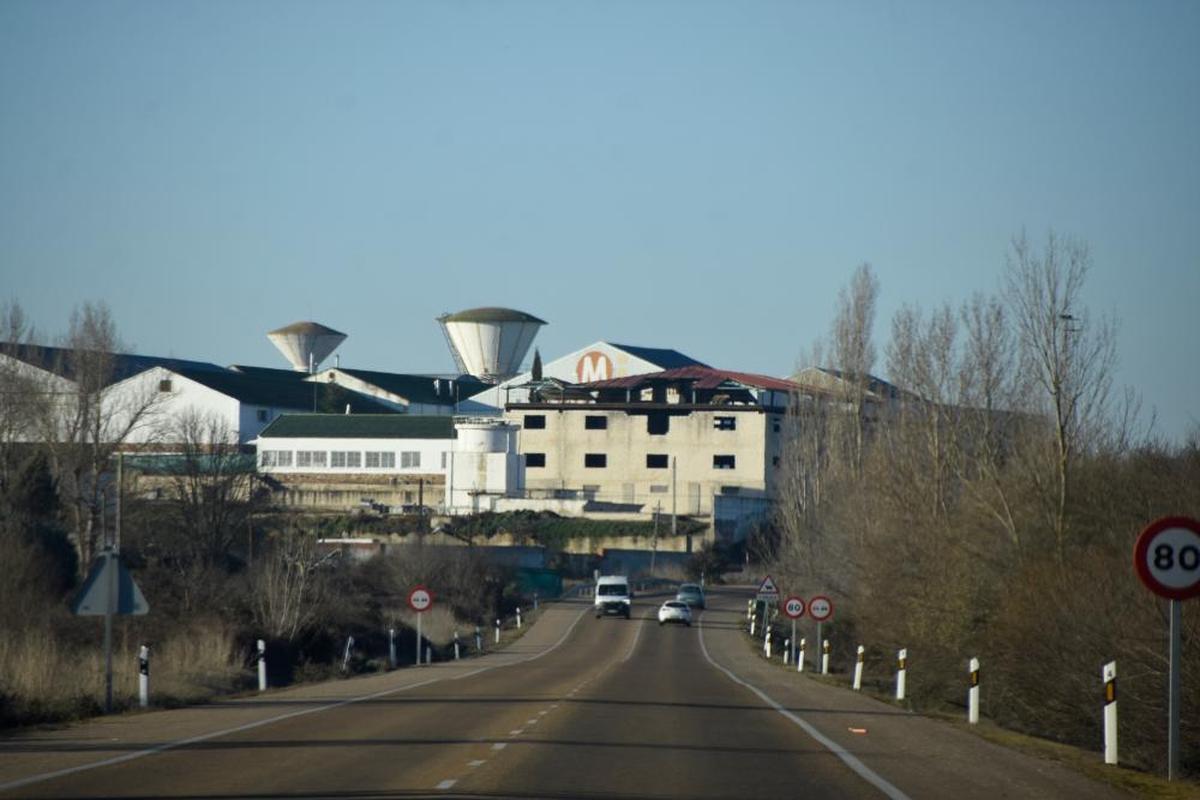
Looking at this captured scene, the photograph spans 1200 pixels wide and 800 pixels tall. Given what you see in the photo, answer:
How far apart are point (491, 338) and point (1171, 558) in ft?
418

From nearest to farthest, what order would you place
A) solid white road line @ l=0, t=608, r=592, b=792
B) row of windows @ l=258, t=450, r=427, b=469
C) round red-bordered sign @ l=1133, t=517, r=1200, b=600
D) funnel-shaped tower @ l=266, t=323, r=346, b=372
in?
solid white road line @ l=0, t=608, r=592, b=792 < round red-bordered sign @ l=1133, t=517, r=1200, b=600 < row of windows @ l=258, t=450, r=427, b=469 < funnel-shaped tower @ l=266, t=323, r=346, b=372

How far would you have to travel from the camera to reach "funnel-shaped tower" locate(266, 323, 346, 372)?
147625 mm

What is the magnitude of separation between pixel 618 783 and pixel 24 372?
228 feet

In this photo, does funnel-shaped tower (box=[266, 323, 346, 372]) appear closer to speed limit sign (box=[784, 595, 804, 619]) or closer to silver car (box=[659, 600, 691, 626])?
silver car (box=[659, 600, 691, 626])

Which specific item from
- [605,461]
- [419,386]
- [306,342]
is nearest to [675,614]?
[605,461]

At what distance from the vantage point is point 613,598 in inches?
2758

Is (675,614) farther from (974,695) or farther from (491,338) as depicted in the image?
(491,338)

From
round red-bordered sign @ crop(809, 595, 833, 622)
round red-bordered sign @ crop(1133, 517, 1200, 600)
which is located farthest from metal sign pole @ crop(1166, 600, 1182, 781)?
round red-bordered sign @ crop(809, 595, 833, 622)

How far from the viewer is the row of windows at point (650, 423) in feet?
322

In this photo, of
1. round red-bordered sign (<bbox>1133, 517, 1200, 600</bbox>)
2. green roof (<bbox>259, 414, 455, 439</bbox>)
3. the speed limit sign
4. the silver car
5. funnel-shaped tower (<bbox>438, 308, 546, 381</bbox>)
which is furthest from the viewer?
funnel-shaped tower (<bbox>438, 308, 546, 381</bbox>)

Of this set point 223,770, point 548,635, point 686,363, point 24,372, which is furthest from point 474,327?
point 223,770

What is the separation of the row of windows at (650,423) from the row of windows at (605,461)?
1.68 meters

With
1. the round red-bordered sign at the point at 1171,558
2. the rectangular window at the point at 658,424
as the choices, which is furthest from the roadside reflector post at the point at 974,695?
the rectangular window at the point at 658,424

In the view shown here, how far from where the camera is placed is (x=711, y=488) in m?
97.8
